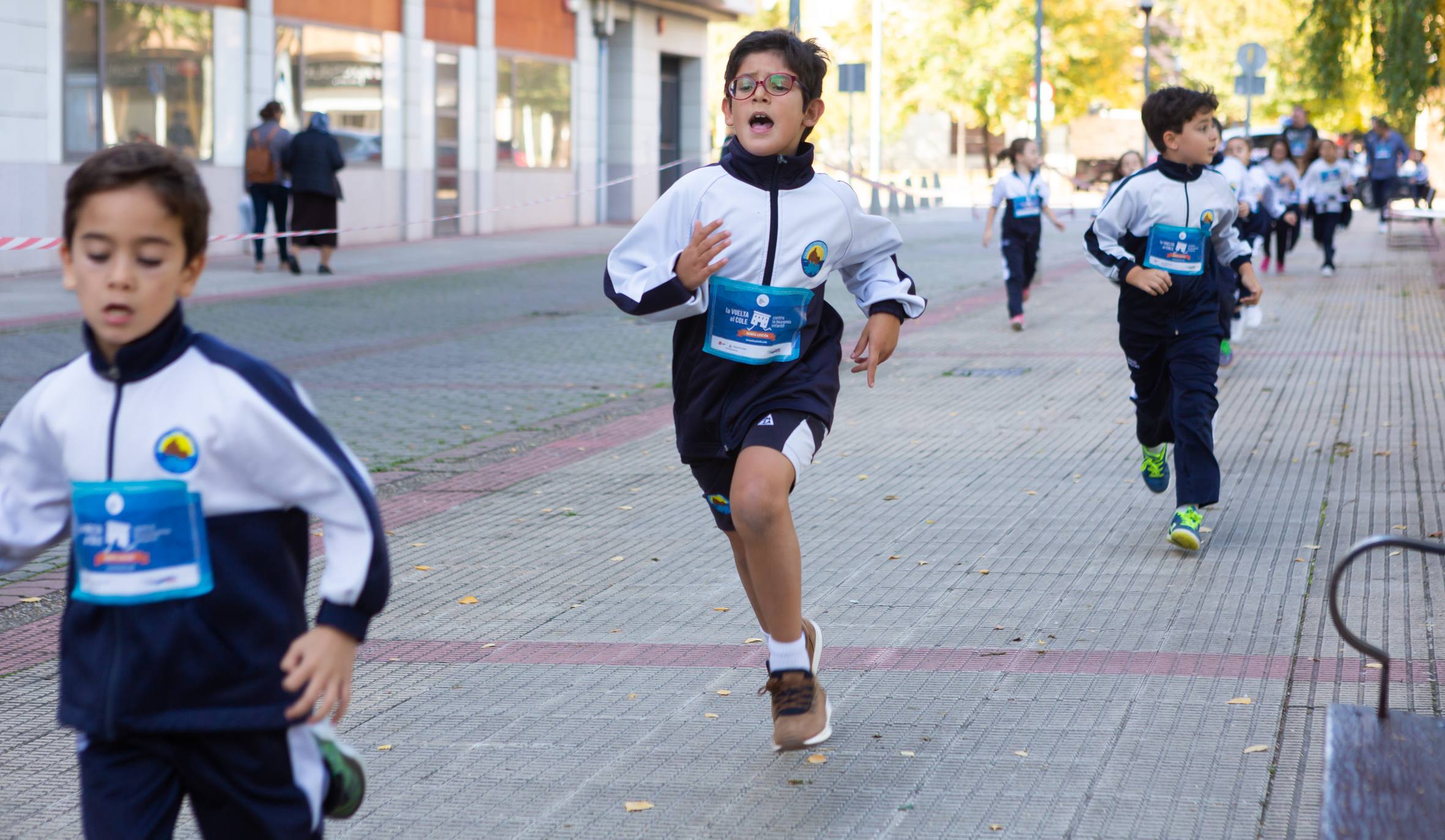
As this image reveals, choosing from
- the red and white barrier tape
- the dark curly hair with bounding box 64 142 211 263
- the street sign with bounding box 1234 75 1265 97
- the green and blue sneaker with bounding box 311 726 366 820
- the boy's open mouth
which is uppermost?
the street sign with bounding box 1234 75 1265 97

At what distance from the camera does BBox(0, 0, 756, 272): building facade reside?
20203 mm

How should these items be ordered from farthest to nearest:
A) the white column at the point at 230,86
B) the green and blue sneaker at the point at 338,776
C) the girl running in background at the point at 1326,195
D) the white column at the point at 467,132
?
the white column at the point at 467,132, the white column at the point at 230,86, the girl running in background at the point at 1326,195, the green and blue sneaker at the point at 338,776

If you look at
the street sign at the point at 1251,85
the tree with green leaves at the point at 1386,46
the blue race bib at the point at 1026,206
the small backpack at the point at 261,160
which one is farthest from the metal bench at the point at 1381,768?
the street sign at the point at 1251,85

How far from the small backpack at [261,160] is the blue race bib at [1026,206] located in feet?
29.6

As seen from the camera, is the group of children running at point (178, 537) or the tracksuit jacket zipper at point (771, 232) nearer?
the group of children running at point (178, 537)

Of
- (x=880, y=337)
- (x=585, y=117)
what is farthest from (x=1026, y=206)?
(x=585, y=117)

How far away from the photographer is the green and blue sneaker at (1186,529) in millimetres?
6582

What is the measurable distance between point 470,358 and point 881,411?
4.15 m

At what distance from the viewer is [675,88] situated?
38281 mm

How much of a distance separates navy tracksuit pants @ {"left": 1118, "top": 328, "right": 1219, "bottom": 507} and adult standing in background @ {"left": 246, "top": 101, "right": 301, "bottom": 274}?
1506 centimetres

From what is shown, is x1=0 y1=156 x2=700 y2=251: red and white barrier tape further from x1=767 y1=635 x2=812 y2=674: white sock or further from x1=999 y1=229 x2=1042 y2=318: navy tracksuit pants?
x1=999 y1=229 x2=1042 y2=318: navy tracksuit pants

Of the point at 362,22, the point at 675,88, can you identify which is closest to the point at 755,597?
the point at 362,22

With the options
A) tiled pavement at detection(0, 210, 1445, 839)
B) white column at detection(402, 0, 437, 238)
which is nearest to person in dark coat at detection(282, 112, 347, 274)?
white column at detection(402, 0, 437, 238)

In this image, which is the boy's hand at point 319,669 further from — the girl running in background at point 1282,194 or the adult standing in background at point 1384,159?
the adult standing in background at point 1384,159
